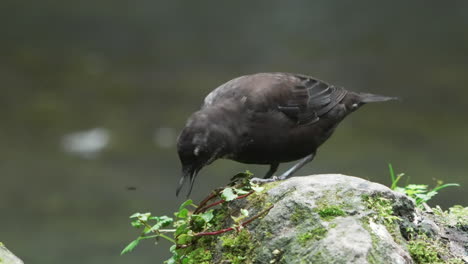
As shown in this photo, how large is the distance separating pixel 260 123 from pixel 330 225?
1.86 metres

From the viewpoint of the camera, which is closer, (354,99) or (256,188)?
(256,188)

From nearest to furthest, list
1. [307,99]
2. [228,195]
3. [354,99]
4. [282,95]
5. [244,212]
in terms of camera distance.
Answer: [244,212], [228,195], [282,95], [307,99], [354,99]

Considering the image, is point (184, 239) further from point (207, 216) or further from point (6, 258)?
point (6, 258)

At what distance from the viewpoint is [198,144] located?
4477 millimetres

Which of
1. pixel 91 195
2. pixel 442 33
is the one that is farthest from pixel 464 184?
pixel 91 195

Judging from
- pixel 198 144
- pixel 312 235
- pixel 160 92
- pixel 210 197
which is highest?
pixel 160 92

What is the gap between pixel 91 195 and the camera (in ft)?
33.9

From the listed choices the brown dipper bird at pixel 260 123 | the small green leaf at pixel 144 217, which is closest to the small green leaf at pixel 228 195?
the small green leaf at pixel 144 217


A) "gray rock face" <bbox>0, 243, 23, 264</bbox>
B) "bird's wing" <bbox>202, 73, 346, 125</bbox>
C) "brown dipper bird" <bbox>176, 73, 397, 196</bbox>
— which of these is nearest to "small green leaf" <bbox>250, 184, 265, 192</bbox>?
"brown dipper bird" <bbox>176, 73, 397, 196</bbox>

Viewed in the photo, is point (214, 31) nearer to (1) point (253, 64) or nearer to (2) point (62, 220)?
(1) point (253, 64)

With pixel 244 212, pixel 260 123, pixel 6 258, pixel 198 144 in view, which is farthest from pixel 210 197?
pixel 260 123

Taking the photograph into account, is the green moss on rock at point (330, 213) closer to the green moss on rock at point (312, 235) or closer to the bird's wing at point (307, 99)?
the green moss on rock at point (312, 235)

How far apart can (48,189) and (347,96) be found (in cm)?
582

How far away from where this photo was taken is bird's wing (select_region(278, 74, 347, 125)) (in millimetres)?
5297
